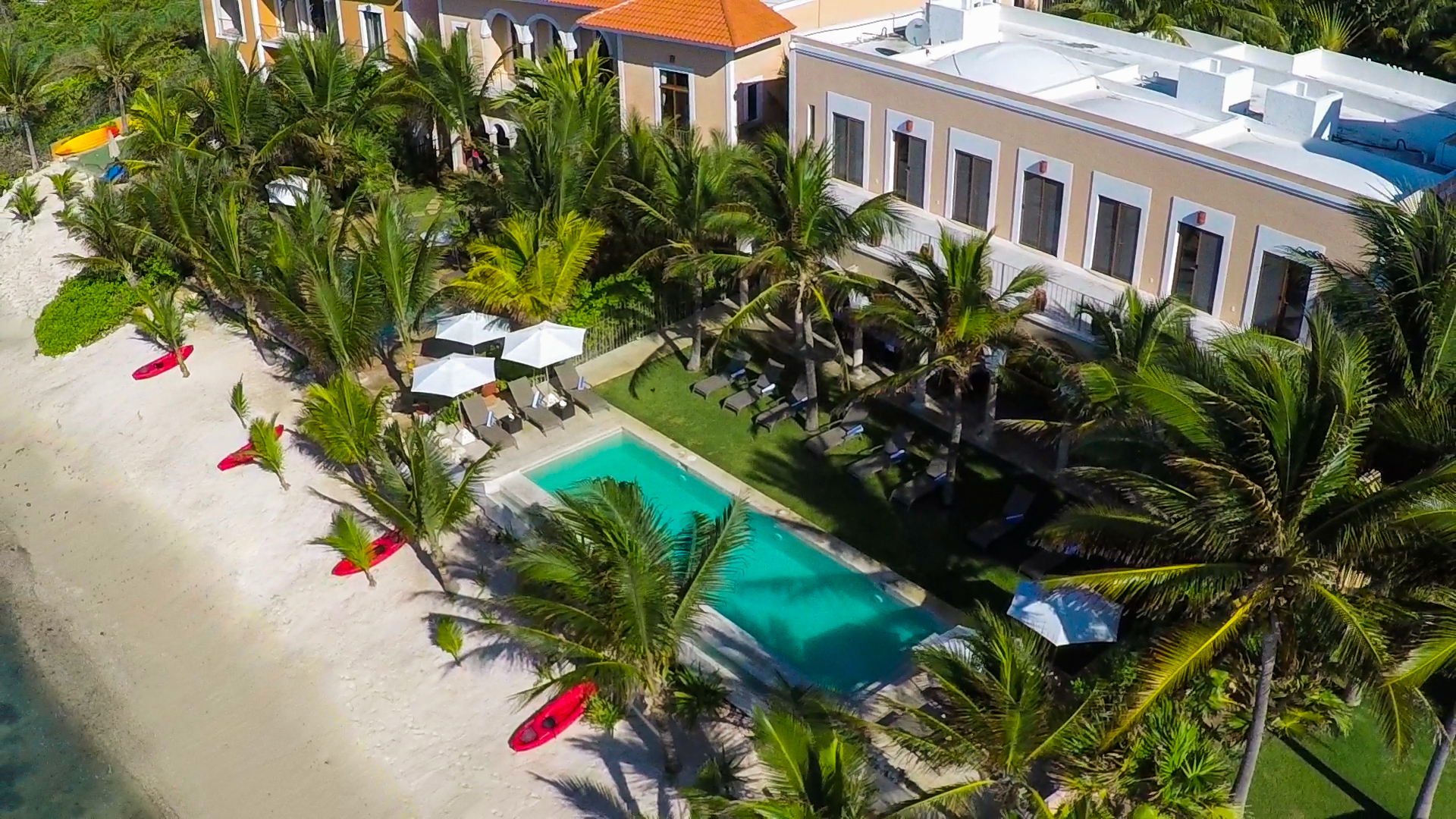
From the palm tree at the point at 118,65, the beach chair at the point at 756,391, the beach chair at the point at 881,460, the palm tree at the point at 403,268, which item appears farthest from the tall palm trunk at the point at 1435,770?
the palm tree at the point at 118,65

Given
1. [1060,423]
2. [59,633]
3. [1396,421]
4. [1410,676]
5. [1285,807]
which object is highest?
[1396,421]

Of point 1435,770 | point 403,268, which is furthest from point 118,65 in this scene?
point 1435,770

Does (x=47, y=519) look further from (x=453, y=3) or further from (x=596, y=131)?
(x=453, y=3)

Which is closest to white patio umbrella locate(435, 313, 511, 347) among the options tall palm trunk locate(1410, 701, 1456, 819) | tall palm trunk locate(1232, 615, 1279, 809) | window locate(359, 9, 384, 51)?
tall palm trunk locate(1232, 615, 1279, 809)

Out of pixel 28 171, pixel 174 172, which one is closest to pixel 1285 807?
pixel 174 172

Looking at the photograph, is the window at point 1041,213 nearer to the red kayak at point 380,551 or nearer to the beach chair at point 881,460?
the beach chair at point 881,460

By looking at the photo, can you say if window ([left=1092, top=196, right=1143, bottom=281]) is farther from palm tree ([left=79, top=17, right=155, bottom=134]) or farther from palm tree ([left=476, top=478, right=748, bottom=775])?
palm tree ([left=79, top=17, right=155, bottom=134])
